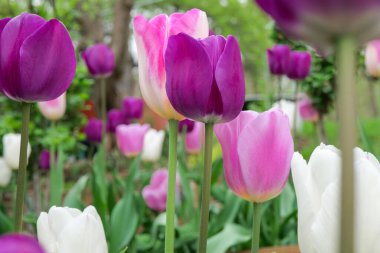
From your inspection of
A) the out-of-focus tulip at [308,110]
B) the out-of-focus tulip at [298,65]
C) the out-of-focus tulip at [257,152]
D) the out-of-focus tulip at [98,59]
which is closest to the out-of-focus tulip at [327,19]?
the out-of-focus tulip at [257,152]

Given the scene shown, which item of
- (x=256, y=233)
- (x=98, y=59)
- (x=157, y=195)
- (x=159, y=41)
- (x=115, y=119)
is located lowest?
(x=157, y=195)

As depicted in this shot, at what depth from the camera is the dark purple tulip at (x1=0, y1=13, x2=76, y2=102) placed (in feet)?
1.97

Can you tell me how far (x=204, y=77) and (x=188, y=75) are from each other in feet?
0.06

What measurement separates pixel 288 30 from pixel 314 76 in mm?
2429

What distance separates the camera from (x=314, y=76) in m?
2.66

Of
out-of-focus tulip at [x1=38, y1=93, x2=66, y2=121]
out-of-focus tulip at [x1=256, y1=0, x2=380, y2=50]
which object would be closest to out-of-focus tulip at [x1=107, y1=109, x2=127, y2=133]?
out-of-focus tulip at [x1=38, y1=93, x2=66, y2=121]

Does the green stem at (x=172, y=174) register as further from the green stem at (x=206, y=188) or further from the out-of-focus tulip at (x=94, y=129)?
the out-of-focus tulip at (x=94, y=129)

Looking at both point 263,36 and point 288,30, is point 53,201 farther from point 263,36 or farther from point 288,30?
point 263,36

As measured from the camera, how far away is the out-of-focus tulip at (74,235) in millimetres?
582

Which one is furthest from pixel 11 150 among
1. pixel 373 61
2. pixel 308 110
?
pixel 308 110

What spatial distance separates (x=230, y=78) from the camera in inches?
22.0

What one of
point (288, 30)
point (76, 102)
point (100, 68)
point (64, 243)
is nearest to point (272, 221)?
point (100, 68)

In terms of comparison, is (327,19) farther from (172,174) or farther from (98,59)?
(98,59)

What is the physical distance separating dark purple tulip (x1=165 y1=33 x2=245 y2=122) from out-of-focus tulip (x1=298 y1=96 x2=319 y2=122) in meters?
2.47
